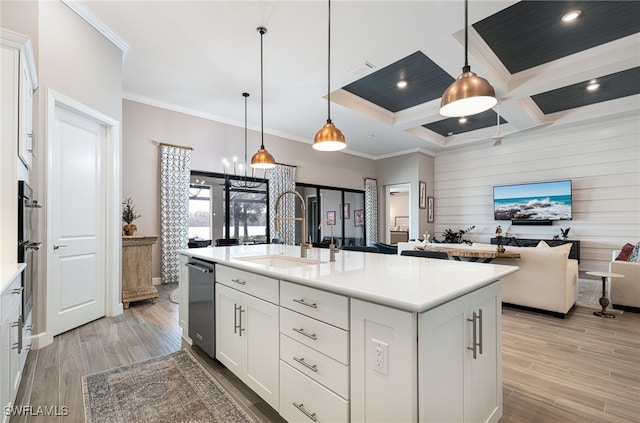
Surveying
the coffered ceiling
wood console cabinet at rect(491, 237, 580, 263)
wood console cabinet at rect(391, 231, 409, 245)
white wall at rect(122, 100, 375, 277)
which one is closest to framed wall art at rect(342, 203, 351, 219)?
white wall at rect(122, 100, 375, 277)

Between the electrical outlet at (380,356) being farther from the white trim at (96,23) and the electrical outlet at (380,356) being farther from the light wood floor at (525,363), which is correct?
the white trim at (96,23)

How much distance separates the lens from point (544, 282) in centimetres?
364

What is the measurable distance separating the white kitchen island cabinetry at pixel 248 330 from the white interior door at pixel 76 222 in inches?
76.5

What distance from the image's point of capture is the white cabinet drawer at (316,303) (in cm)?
135

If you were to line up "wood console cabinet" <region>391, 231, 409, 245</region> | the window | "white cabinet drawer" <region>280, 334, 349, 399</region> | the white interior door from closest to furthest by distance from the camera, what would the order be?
"white cabinet drawer" <region>280, 334, 349, 399</region> → the white interior door → the window → "wood console cabinet" <region>391, 231, 409, 245</region>

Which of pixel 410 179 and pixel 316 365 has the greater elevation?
pixel 410 179

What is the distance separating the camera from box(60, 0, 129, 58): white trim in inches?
117

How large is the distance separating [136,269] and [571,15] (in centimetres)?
613

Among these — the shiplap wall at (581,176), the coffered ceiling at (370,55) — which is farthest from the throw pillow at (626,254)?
the coffered ceiling at (370,55)

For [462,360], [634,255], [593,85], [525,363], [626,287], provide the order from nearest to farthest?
[462,360] < [525,363] < [626,287] < [634,255] < [593,85]

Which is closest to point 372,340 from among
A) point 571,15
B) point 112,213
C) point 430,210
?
point 112,213

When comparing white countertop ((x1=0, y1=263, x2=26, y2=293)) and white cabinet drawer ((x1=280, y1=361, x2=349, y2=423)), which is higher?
white countertop ((x1=0, y1=263, x2=26, y2=293))

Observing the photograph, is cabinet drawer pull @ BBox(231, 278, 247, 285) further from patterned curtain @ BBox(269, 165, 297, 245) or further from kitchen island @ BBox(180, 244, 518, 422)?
patterned curtain @ BBox(269, 165, 297, 245)

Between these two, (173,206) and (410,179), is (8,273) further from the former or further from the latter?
(410,179)
